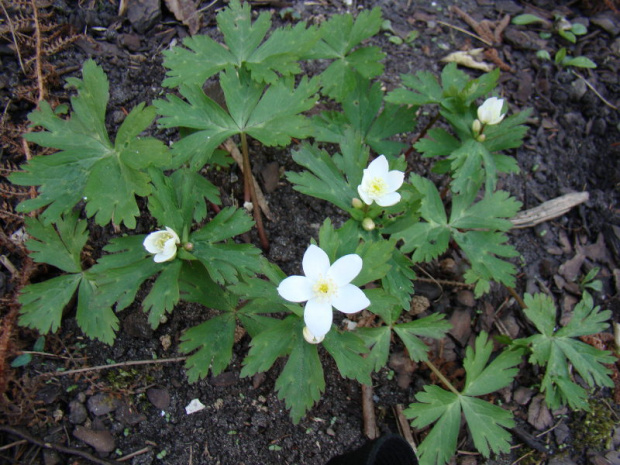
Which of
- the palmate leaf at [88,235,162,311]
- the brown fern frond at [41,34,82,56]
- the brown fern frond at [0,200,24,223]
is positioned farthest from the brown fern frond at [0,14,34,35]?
the palmate leaf at [88,235,162,311]

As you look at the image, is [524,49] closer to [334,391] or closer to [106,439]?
[334,391]

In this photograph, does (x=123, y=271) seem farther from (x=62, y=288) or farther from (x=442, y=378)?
(x=442, y=378)

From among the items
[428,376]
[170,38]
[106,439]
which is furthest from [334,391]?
[170,38]

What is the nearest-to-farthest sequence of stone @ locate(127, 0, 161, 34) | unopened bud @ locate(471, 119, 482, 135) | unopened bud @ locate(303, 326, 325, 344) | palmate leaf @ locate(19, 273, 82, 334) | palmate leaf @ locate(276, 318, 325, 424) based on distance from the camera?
unopened bud @ locate(303, 326, 325, 344) → palmate leaf @ locate(276, 318, 325, 424) → palmate leaf @ locate(19, 273, 82, 334) → unopened bud @ locate(471, 119, 482, 135) → stone @ locate(127, 0, 161, 34)

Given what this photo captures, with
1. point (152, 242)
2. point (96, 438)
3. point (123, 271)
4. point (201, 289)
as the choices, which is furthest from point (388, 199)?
point (96, 438)

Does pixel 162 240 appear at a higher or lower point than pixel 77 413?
higher

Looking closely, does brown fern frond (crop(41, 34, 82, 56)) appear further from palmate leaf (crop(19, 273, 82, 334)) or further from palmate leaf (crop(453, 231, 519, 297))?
palmate leaf (crop(453, 231, 519, 297))
